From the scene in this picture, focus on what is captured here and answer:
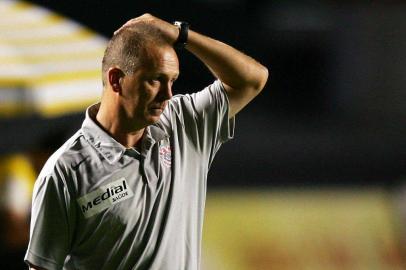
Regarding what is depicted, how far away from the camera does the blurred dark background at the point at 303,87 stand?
3811mm

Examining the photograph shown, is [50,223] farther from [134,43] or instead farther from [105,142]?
[134,43]

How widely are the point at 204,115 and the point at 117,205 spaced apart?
14.5 inches

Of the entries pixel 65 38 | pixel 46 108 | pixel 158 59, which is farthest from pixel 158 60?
pixel 65 38

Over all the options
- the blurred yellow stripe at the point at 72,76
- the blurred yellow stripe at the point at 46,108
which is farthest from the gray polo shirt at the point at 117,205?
the blurred yellow stripe at the point at 72,76

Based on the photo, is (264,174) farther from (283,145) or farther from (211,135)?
(211,135)

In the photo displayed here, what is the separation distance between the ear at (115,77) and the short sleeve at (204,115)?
0.67ft

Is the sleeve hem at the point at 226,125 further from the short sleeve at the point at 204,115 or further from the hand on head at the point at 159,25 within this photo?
the hand on head at the point at 159,25

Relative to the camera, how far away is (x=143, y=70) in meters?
2.12

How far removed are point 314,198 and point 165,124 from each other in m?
1.59

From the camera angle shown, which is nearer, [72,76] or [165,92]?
[165,92]

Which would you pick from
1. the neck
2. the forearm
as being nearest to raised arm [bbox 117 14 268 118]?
the forearm

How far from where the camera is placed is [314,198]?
3.74 m

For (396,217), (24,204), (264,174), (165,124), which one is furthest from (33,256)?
(396,217)

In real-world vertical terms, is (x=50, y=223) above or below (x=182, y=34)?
below
